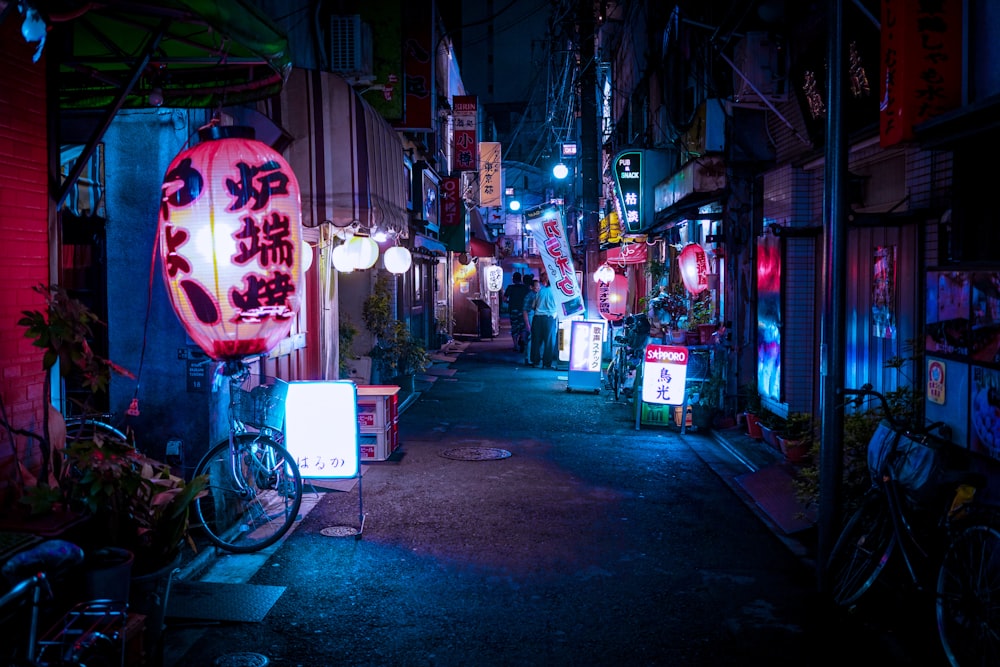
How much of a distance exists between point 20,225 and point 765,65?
1059cm

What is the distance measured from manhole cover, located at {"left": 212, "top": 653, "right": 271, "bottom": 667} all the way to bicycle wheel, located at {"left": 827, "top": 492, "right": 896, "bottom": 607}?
4.35 meters

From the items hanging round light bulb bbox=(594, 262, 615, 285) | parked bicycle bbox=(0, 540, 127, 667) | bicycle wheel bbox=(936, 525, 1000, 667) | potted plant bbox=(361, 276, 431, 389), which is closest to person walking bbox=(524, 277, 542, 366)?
hanging round light bulb bbox=(594, 262, 615, 285)

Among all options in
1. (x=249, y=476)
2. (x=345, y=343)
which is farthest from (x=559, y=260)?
(x=249, y=476)

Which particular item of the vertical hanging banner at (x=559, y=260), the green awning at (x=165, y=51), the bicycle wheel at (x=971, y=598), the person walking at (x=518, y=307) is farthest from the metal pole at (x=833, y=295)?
the person walking at (x=518, y=307)

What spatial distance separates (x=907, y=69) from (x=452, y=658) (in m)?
5.95

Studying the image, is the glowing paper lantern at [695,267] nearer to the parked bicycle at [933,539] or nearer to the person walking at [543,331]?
the person walking at [543,331]

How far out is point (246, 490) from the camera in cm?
829

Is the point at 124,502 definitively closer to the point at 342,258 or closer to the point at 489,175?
the point at 342,258

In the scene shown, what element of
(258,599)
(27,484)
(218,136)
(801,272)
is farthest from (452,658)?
(801,272)

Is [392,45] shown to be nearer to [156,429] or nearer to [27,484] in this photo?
[156,429]

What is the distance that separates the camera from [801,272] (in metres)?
12.3

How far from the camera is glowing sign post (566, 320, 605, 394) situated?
18906mm

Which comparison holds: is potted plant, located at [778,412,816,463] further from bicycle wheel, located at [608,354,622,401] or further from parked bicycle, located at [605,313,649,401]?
bicycle wheel, located at [608,354,622,401]

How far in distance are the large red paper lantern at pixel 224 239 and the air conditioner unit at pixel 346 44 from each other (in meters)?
8.63
